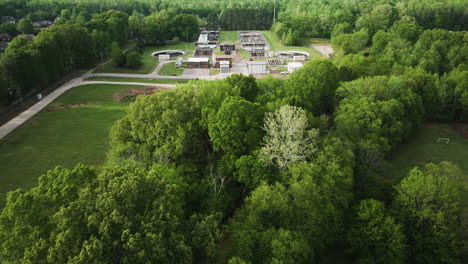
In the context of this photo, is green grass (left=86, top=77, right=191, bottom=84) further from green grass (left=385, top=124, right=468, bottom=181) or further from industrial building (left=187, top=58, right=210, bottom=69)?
green grass (left=385, top=124, right=468, bottom=181)

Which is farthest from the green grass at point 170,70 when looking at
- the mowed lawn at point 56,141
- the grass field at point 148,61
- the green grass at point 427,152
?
the green grass at point 427,152

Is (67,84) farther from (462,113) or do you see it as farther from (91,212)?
(462,113)

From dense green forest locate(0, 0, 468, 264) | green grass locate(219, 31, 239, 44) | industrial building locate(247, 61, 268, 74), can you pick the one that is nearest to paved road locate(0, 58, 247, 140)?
industrial building locate(247, 61, 268, 74)

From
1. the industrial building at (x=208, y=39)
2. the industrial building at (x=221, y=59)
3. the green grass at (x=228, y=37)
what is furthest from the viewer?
the green grass at (x=228, y=37)

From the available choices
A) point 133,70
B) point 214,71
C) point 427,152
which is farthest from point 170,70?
point 427,152

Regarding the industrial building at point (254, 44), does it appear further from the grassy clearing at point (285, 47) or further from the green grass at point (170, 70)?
the green grass at point (170, 70)
